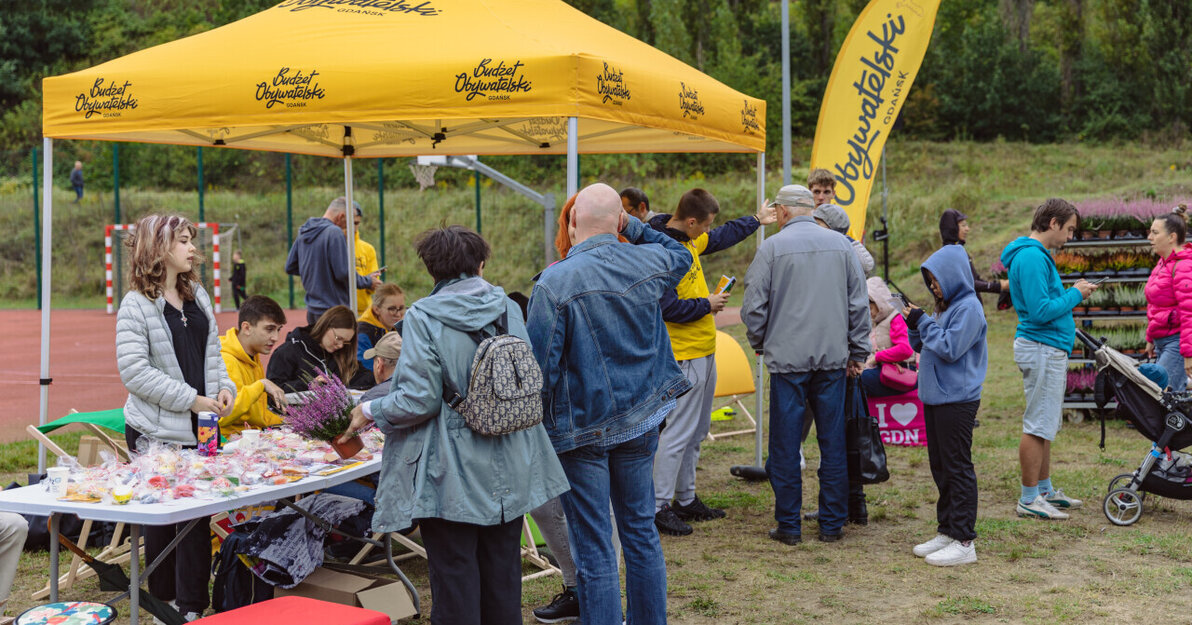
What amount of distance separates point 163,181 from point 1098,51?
27.9 metres

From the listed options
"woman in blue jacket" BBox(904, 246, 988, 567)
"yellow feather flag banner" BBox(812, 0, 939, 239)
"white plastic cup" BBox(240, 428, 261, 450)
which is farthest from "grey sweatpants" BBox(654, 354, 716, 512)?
"yellow feather flag banner" BBox(812, 0, 939, 239)

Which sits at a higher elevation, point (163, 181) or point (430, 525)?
point (163, 181)

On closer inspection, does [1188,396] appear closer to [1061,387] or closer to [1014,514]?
[1061,387]

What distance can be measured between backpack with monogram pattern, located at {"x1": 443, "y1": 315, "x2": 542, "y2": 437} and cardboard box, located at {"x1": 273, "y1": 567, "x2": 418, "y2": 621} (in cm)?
114

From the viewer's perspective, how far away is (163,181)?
93.7 ft

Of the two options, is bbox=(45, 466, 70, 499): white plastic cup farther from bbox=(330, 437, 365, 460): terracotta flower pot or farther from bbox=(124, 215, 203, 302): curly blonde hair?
bbox=(330, 437, 365, 460): terracotta flower pot

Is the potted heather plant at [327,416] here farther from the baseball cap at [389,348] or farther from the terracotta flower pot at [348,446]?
the baseball cap at [389,348]

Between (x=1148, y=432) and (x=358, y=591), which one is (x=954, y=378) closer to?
(x=1148, y=432)

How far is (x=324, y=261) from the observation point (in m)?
7.71

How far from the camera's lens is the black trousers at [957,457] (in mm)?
4582

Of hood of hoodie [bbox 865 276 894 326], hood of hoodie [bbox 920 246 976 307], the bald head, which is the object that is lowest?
hood of hoodie [bbox 865 276 894 326]

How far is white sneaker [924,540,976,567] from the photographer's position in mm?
4660

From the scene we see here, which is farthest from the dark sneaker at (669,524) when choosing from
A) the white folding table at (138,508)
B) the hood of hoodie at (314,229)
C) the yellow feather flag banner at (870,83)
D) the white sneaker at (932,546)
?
the hood of hoodie at (314,229)

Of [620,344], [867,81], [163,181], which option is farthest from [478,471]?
[163,181]
